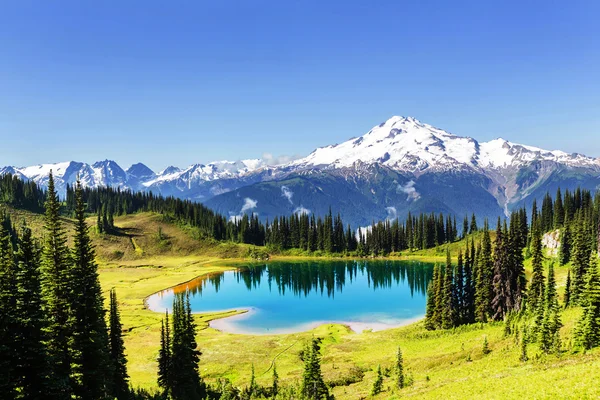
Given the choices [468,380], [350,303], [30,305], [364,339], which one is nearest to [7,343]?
[30,305]

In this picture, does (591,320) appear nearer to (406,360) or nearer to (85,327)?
(406,360)

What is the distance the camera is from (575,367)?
99.4 feet

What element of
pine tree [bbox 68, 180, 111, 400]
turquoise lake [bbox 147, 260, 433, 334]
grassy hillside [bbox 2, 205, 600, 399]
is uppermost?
pine tree [bbox 68, 180, 111, 400]

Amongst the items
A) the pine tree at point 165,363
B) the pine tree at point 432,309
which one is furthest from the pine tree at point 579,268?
the pine tree at point 165,363

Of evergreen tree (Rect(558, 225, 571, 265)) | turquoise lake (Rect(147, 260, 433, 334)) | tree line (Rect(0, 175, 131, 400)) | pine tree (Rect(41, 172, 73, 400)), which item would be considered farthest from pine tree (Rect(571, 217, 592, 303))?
pine tree (Rect(41, 172, 73, 400))

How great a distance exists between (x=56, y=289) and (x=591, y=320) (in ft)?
158

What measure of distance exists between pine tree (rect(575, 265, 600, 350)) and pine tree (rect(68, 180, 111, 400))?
44676 millimetres

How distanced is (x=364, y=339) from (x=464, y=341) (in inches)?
817

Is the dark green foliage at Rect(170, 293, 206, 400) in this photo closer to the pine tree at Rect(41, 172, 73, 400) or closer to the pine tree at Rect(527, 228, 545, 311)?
the pine tree at Rect(41, 172, 73, 400)

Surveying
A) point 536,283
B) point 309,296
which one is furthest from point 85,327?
point 309,296

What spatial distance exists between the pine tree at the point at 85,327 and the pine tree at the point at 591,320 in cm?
4468

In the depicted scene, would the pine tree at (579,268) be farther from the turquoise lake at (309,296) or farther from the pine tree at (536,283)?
the turquoise lake at (309,296)

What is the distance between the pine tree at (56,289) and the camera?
91.0 feet

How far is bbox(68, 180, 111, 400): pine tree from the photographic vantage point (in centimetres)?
2931
